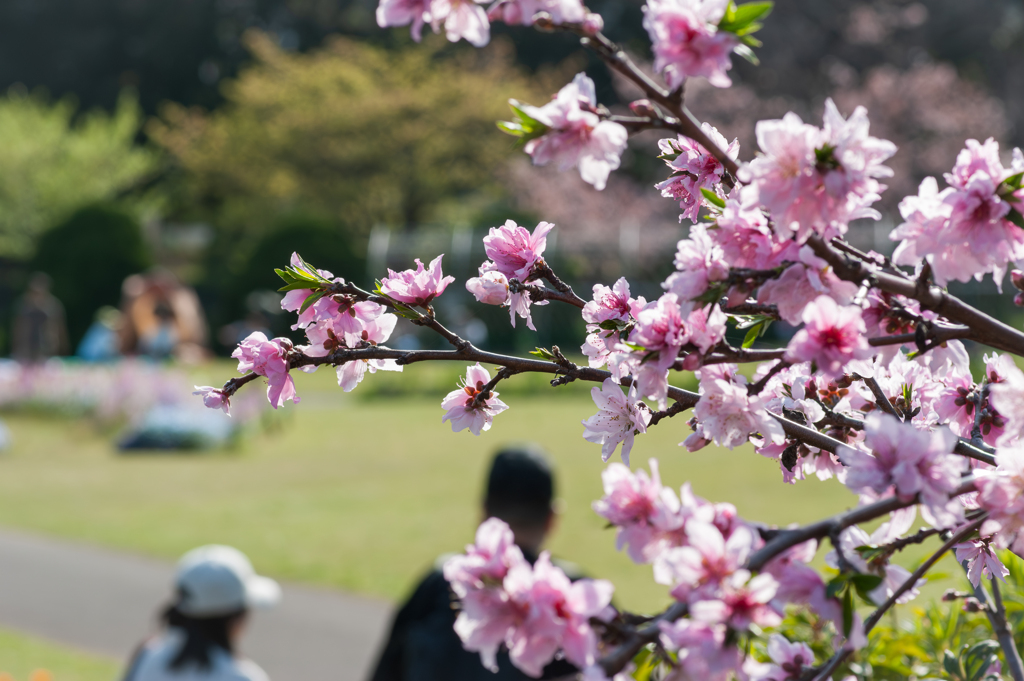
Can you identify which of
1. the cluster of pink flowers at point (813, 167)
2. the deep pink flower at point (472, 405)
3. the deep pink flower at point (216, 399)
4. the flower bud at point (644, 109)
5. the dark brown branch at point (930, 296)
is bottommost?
the deep pink flower at point (472, 405)

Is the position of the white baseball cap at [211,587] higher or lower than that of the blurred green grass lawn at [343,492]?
higher

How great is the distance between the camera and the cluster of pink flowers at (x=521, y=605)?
896 millimetres

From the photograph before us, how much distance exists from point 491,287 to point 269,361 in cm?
29

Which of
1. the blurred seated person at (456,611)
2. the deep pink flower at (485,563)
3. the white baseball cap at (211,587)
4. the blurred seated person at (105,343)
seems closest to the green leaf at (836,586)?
the deep pink flower at (485,563)

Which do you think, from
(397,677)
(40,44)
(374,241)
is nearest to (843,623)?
(397,677)

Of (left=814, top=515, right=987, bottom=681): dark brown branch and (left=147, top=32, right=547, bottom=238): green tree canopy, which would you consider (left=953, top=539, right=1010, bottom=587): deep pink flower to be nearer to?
(left=814, top=515, right=987, bottom=681): dark brown branch

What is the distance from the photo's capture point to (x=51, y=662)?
606cm

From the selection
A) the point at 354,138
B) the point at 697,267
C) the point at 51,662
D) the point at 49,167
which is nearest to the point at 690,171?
the point at 697,267

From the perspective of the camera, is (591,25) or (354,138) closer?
(591,25)

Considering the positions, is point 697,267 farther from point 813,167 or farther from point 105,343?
point 105,343

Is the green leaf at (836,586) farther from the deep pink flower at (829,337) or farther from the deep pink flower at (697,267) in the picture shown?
the deep pink flower at (697,267)

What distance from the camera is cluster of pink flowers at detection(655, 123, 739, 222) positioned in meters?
1.33

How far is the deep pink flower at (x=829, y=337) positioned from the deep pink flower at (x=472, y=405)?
476 millimetres

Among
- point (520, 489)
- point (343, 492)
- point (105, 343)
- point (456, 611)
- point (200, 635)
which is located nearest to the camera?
point (456, 611)
